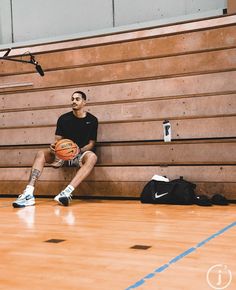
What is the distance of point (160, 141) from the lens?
530 centimetres

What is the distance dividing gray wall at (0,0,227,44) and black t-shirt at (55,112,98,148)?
124 centimetres

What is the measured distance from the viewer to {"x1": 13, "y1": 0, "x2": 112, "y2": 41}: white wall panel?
584 centimetres

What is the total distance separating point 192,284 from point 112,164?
3.48 meters

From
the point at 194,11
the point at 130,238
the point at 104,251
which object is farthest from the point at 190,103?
the point at 104,251

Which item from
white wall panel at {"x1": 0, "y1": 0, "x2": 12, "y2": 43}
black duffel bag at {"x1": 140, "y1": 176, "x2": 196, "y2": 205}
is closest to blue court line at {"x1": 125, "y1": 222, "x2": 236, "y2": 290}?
black duffel bag at {"x1": 140, "y1": 176, "x2": 196, "y2": 205}

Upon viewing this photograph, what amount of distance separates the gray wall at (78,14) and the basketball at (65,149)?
1.64m

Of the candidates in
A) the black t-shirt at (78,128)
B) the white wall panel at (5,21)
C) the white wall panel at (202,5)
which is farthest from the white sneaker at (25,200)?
the white wall panel at (202,5)

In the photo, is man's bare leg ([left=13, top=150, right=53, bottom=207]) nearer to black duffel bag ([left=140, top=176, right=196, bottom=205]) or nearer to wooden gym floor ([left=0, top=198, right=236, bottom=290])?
wooden gym floor ([left=0, top=198, right=236, bottom=290])

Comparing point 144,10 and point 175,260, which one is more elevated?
point 144,10

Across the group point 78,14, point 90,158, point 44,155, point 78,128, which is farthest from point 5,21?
point 90,158

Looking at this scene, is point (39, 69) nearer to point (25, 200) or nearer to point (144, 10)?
point (144, 10)

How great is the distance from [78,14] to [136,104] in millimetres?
1497

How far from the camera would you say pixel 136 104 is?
17.9 feet

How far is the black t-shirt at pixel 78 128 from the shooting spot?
5.31 metres
